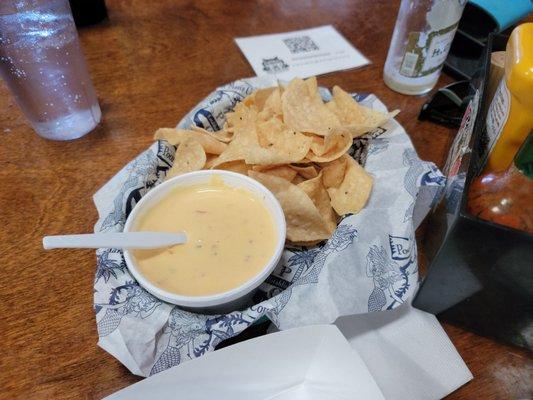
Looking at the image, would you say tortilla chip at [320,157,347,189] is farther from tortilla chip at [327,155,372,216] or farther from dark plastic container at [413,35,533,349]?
dark plastic container at [413,35,533,349]

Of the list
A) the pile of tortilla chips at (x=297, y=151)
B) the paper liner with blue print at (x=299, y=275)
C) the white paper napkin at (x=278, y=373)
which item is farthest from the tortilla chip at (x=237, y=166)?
the white paper napkin at (x=278, y=373)

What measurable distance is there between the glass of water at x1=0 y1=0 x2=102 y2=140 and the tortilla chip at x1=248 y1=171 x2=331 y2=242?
0.50 m

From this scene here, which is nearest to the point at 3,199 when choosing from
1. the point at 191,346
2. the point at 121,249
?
the point at 121,249

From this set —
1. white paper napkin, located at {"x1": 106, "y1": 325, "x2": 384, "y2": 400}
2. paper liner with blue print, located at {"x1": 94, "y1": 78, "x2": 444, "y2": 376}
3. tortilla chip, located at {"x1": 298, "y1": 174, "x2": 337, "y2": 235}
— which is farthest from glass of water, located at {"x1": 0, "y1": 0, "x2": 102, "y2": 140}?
white paper napkin, located at {"x1": 106, "y1": 325, "x2": 384, "y2": 400}

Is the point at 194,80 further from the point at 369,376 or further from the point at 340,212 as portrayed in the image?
the point at 369,376

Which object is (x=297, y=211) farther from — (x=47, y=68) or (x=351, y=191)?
(x=47, y=68)

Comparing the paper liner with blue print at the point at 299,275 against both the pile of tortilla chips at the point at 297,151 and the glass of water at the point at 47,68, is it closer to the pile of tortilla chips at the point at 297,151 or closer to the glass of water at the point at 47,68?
the pile of tortilla chips at the point at 297,151

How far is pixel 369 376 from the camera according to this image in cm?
55

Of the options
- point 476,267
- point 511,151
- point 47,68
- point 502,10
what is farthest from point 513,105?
point 47,68

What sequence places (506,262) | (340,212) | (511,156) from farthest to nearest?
(340,212), (511,156), (506,262)

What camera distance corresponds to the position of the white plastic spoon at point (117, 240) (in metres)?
0.59

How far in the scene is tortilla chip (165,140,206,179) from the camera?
2.69ft

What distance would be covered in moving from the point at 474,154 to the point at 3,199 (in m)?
0.88

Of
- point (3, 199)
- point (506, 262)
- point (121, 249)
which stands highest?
point (506, 262)
